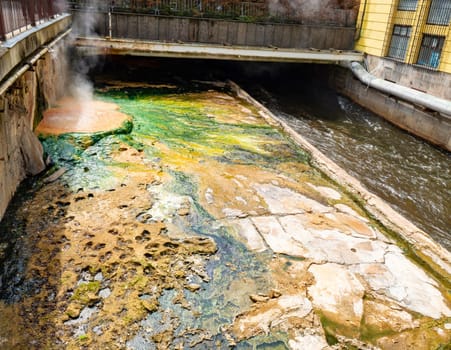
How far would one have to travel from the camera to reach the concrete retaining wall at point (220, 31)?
14.3 m

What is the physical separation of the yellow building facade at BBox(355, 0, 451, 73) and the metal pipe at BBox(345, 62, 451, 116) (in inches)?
33.6

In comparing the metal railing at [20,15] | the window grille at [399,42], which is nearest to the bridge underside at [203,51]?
the window grille at [399,42]

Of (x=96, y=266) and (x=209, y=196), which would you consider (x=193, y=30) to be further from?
(x=96, y=266)

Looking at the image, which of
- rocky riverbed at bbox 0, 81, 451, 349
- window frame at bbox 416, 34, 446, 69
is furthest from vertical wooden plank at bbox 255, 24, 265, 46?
rocky riverbed at bbox 0, 81, 451, 349

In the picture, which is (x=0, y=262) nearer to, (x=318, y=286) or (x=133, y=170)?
(x=133, y=170)

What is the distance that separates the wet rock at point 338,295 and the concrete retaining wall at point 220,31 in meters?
12.1

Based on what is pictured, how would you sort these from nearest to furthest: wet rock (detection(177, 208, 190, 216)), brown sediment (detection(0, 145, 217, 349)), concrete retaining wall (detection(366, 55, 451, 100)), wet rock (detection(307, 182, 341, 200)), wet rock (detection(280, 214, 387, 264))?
brown sediment (detection(0, 145, 217, 349)), wet rock (detection(280, 214, 387, 264)), wet rock (detection(177, 208, 190, 216)), wet rock (detection(307, 182, 341, 200)), concrete retaining wall (detection(366, 55, 451, 100))

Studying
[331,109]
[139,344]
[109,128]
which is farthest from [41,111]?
[331,109]

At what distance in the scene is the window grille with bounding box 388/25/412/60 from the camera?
1334 cm

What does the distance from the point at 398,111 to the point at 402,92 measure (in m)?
0.88

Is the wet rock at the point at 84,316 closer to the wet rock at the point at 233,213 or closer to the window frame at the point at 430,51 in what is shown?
the wet rock at the point at 233,213

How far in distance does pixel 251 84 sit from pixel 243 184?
11.3 m

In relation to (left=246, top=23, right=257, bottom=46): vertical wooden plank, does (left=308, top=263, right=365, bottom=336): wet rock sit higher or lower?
lower

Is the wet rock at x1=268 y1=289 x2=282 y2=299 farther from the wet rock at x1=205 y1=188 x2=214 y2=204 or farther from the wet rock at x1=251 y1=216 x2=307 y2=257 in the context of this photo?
the wet rock at x1=205 y1=188 x2=214 y2=204
